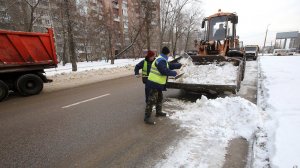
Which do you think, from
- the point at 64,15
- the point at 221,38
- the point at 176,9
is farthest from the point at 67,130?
the point at 176,9

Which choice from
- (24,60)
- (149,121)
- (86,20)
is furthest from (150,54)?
(86,20)

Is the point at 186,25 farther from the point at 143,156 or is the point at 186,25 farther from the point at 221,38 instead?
the point at 143,156

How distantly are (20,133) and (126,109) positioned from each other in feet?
8.71

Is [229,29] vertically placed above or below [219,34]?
above

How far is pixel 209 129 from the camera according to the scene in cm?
440

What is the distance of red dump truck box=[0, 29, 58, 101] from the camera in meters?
7.93

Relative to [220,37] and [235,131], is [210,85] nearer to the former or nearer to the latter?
[235,131]

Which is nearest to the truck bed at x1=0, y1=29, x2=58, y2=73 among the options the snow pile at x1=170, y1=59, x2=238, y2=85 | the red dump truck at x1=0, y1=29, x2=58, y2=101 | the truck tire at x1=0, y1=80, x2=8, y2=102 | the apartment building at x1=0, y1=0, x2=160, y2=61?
the red dump truck at x1=0, y1=29, x2=58, y2=101

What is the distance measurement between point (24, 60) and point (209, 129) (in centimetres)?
761

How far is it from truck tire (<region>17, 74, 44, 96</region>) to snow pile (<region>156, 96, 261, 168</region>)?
6.19 metres

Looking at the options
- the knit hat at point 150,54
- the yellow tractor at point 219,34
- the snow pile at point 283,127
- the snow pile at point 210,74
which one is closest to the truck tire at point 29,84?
the knit hat at point 150,54

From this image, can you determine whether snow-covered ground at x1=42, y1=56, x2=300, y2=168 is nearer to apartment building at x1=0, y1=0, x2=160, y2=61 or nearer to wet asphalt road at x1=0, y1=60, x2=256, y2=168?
wet asphalt road at x1=0, y1=60, x2=256, y2=168

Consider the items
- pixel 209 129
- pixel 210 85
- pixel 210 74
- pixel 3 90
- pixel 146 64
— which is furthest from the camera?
pixel 3 90

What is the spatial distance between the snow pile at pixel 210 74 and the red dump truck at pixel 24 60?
19.1 ft
